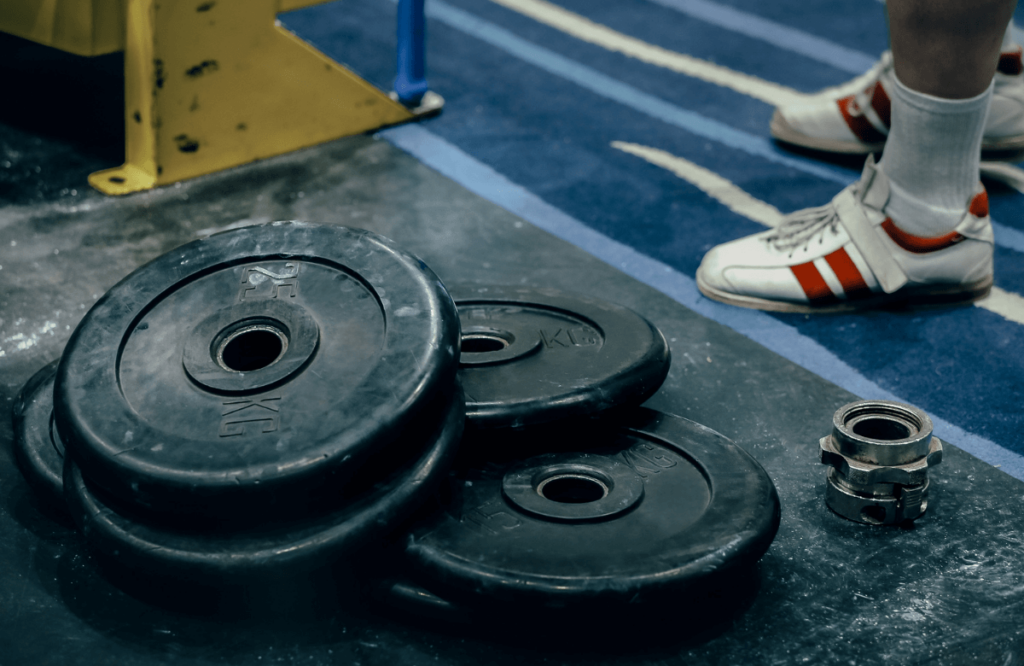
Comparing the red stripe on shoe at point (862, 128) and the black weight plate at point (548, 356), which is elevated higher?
the red stripe on shoe at point (862, 128)

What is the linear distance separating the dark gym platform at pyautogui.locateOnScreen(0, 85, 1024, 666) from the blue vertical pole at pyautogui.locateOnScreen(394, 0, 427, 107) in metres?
0.94

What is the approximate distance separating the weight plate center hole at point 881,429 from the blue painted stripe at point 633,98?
1059 millimetres

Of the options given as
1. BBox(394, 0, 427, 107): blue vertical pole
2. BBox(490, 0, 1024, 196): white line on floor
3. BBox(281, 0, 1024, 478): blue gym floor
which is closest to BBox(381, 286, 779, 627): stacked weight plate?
BBox(281, 0, 1024, 478): blue gym floor

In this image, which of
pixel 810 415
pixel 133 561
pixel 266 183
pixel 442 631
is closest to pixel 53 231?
pixel 266 183

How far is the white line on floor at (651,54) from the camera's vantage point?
304cm

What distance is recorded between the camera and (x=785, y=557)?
4.33ft

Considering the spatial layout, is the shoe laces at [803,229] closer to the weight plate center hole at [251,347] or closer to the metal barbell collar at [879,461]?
the metal barbell collar at [879,461]

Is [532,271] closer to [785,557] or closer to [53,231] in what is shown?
[785,557]

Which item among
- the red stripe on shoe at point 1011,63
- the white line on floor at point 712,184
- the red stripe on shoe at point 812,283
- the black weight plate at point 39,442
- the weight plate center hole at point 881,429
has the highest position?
the red stripe on shoe at point 1011,63

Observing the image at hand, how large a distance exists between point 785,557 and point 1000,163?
171 cm

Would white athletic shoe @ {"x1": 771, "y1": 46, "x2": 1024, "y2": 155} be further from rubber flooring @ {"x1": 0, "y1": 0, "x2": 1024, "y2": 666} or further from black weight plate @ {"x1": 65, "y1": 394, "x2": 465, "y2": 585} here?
black weight plate @ {"x1": 65, "y1": 394, "x2": 465, "y2": 585}

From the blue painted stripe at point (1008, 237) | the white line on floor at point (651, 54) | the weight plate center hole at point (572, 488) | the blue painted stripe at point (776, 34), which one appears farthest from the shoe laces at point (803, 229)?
the blue painted stripe at point (776, 34)

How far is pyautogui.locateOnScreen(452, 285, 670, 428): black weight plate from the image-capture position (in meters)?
1.32

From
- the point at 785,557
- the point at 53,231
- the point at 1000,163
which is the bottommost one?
the point at 53,231
